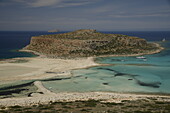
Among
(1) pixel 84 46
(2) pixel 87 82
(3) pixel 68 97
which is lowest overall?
(3) pixel 68 97

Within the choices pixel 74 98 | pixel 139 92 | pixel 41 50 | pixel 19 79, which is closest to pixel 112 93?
pixel 139 92

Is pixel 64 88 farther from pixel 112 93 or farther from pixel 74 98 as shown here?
pixel 112 93

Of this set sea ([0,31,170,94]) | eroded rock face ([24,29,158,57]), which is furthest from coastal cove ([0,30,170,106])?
eroded rock face ([24,29,158,57])

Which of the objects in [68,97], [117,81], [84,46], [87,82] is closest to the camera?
[68,97]

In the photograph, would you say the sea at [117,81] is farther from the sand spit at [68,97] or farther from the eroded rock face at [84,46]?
the eroded rock face at [84,46]

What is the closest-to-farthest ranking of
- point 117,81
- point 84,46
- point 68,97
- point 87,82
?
point 68,97 → point 87,82 → point 117,81 → point 84,46

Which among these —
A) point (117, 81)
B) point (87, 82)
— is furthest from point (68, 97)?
point (117, 81)

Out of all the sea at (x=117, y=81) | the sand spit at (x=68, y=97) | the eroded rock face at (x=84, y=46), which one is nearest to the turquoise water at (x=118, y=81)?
the sea at (x=117, y=81)

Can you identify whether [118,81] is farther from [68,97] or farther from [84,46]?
[84,46]

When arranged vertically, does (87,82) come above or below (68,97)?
above

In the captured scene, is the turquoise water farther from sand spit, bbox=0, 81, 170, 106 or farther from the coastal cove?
sand spit, bbox=0, 81, 170, 106

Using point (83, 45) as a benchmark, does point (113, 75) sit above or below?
below
